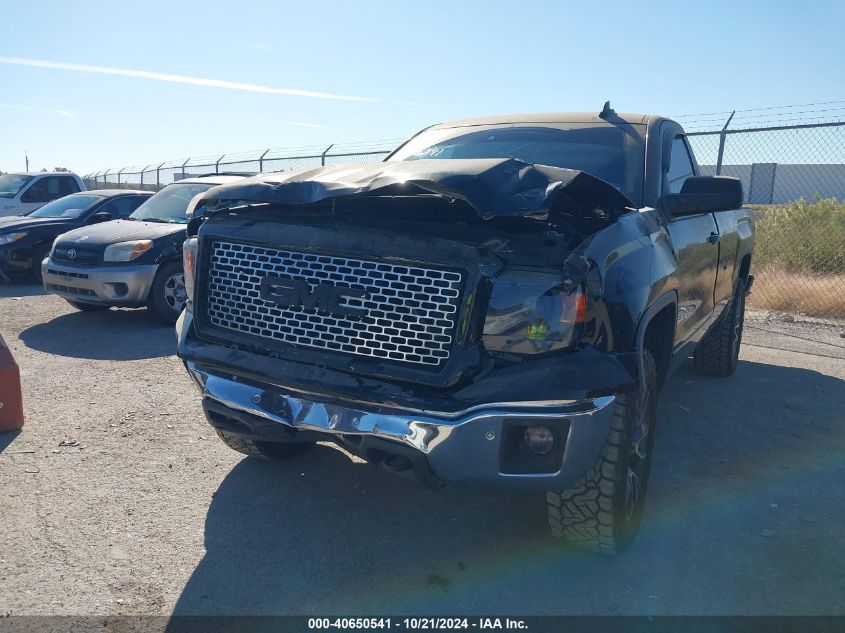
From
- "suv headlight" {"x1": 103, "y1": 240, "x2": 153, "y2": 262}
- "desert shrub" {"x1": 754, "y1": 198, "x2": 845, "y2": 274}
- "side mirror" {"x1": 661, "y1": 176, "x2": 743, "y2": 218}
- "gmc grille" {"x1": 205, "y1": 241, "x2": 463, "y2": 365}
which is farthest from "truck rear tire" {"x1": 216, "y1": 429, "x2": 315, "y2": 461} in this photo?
"desert shrub" {"x1": 754, "y1": 198, "x2": 845, "y2": 274}

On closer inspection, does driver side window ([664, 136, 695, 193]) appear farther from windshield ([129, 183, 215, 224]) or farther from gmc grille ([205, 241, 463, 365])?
windshield ([129, 183, 215, 224])

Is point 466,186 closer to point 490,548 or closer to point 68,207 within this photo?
point 490,548

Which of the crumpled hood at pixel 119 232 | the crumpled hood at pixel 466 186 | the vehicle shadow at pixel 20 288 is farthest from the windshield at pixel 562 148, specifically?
the vehicle shadow at pixel 20 288

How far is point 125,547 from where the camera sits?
300cm

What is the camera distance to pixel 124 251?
24.2ft

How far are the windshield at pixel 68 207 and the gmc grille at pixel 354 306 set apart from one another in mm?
8760

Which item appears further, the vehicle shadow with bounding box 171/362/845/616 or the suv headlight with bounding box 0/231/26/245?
the suv headlight with bounding box 0/231/26/245

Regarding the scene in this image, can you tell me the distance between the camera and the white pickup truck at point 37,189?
13159 millimetres

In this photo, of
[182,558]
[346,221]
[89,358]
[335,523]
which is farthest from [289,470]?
[89,358]

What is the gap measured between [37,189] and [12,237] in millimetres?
3678

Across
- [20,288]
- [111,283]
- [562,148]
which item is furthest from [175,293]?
[562,148]

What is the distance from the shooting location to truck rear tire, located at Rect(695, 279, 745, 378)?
5672 millimetres

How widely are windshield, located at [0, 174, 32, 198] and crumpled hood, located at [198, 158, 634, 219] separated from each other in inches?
487

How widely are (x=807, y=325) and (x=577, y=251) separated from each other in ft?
23.0
